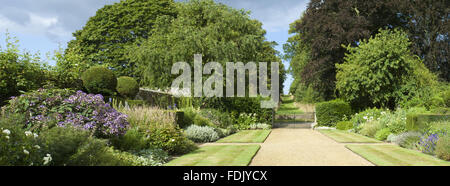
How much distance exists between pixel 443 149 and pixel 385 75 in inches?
412

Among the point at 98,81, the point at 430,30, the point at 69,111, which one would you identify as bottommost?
the point at 69,111

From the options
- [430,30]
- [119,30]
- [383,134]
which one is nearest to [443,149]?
[383,134]

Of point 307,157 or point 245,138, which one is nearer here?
point 307,157

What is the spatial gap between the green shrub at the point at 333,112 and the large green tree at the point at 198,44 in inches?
192

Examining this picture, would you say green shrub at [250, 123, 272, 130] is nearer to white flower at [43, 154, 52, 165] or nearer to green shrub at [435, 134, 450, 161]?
green shrub at [435, 134, 450, 161]

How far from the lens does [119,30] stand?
28219mm

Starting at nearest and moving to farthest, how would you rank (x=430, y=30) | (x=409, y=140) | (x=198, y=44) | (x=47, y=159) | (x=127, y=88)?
(x=47, y=159), (x=409, y=140), (x=198, y=44), (x=127, y=88), (x=430, y=30)

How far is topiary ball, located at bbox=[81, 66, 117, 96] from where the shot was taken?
650 inches

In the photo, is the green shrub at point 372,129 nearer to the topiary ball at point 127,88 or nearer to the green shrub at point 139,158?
the green shrub at point 139,158

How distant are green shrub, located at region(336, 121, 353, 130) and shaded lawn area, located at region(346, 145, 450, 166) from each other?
336 inches

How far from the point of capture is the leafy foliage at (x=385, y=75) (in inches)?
670

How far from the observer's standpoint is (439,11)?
21.8 m

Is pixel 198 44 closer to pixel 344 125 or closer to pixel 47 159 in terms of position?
pixel 344 125
